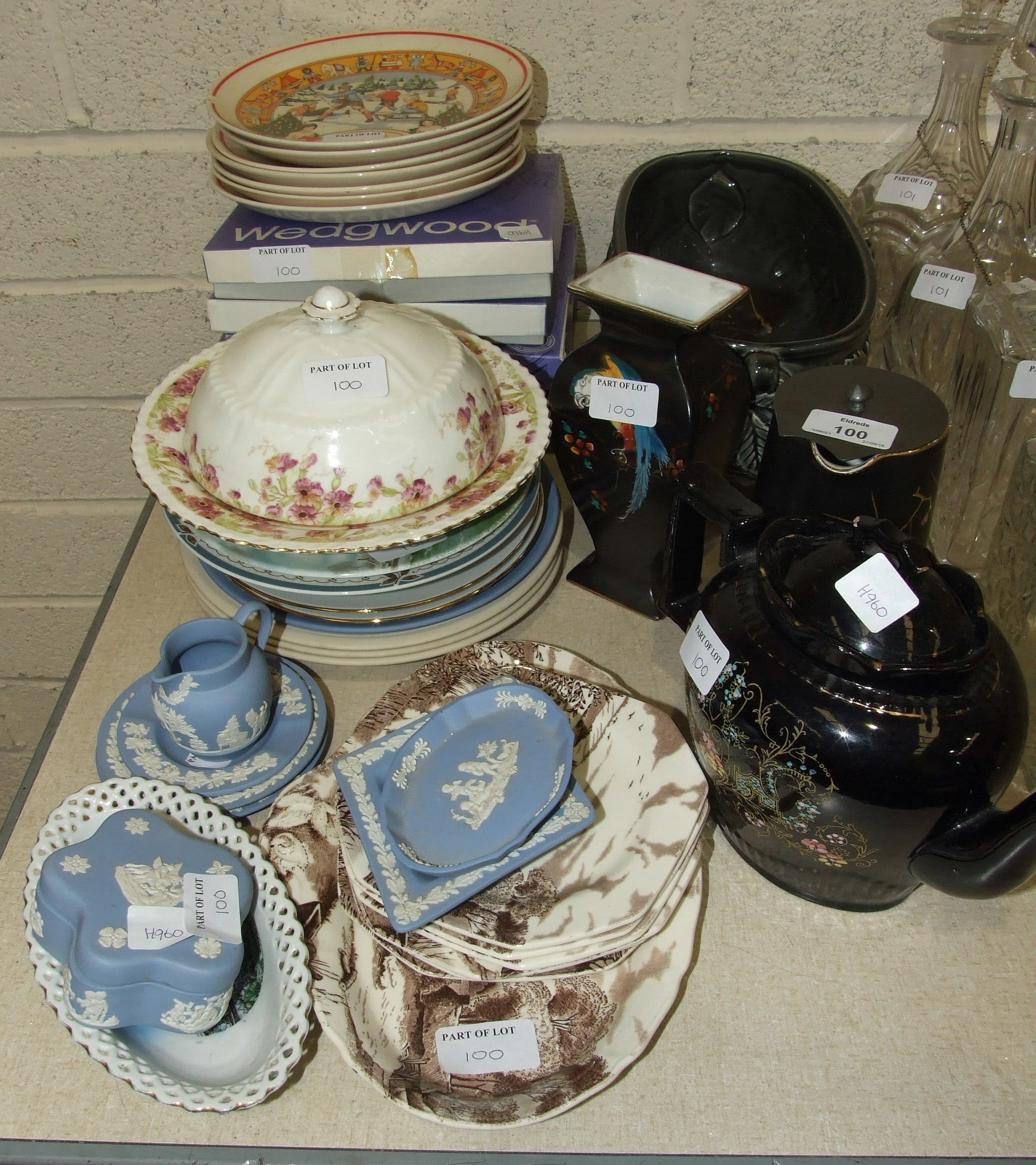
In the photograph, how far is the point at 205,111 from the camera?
111 centimetres

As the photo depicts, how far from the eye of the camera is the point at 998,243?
939 millimetres

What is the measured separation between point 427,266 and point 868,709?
0.60 meters

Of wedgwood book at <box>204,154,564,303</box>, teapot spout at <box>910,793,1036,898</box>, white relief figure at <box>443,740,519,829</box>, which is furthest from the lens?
wedgwood book at <box>204,154,564,303</box>

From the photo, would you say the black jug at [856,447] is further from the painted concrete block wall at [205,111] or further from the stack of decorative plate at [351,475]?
the painted concrete block wall at [205,111]

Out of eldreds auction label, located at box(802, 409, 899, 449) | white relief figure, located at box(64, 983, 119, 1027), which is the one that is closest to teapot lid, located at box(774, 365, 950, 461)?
eldreds auction label, located at box(802, 409, 899, 449)

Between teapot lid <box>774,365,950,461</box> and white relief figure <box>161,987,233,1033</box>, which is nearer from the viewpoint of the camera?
white relief figure <box>161,987,233,1033</box>

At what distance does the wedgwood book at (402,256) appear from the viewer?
2.94 feet

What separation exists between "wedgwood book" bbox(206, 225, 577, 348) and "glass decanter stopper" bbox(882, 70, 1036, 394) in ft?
1.31

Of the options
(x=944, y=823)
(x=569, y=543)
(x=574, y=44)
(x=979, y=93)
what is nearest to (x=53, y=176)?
(x=574, y=44)

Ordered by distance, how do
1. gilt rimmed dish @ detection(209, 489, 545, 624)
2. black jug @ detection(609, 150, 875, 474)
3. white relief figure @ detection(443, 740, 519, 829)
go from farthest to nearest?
black jug @ detection(609, 150, 875, 474)
gilt rimmed dish @ detection(209, 489, 545, 624)
white relief figure @ detection(443, 740, 519, 829)

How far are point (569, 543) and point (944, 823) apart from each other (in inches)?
20.5

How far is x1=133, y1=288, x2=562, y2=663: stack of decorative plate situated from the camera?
739 mm

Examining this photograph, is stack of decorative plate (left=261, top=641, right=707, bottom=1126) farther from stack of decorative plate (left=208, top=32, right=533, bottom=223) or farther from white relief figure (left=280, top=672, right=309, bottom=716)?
stack of decorative plate (left=208, top=32, right=533, bottom=223)

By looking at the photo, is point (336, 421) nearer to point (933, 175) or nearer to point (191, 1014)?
point (191, 1014)
